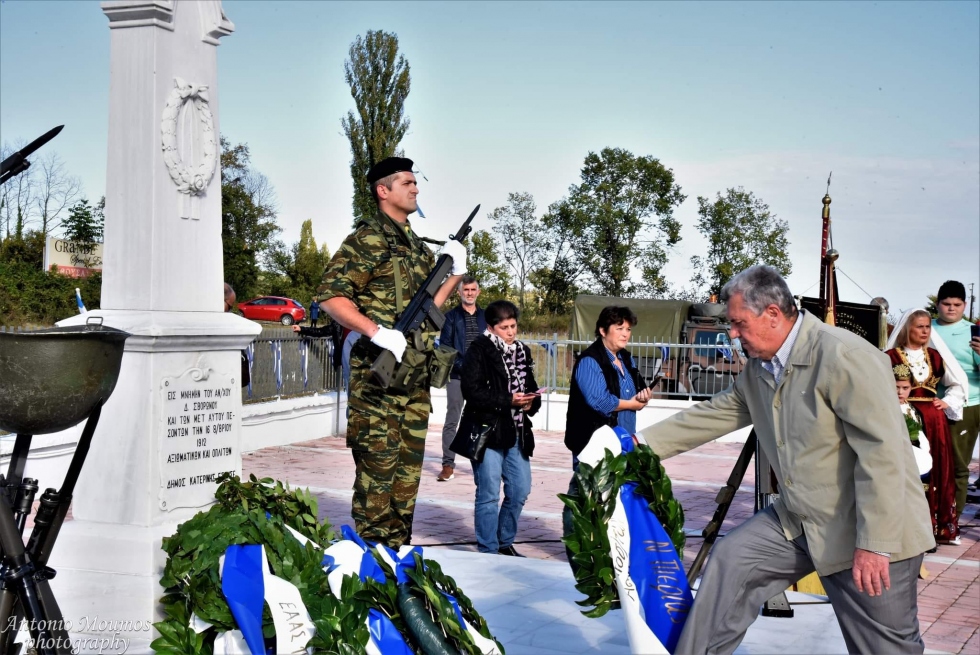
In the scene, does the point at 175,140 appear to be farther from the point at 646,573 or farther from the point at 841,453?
the point at 841,453

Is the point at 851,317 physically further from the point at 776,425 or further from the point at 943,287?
the point at 776,425

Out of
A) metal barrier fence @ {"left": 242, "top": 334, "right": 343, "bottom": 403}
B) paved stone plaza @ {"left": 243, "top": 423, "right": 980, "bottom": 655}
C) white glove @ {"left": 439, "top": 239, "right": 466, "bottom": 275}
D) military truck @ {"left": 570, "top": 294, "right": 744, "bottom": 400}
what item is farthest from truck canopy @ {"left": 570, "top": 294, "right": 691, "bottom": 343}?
white glove @ {"left": 439, "top": 239, "right": 466, "bottom": 275}

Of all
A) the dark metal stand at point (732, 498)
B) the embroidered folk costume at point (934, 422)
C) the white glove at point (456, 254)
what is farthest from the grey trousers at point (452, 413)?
the white glove at point (456, 254)

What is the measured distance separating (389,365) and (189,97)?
1893 mm

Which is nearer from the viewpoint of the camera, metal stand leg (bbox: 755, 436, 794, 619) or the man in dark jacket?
metal stand leg (bbox: 755, 436, 794, 619)

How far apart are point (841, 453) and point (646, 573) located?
83 cm

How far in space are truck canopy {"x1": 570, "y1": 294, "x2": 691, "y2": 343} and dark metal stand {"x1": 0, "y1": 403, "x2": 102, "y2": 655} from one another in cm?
2093

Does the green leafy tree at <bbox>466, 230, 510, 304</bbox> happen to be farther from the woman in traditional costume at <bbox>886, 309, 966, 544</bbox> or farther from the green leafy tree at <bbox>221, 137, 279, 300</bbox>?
the woman in traditional costume at <bbox>886, 309, 966, 544</bbox>

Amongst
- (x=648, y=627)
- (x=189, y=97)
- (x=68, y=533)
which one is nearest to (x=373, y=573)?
(x=648, y=627)

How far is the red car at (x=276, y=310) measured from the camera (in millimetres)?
38062

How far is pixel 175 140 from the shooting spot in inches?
210

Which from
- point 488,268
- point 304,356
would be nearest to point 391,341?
point 304,356

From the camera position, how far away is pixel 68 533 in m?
5.08

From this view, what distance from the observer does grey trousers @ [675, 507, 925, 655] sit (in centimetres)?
348
